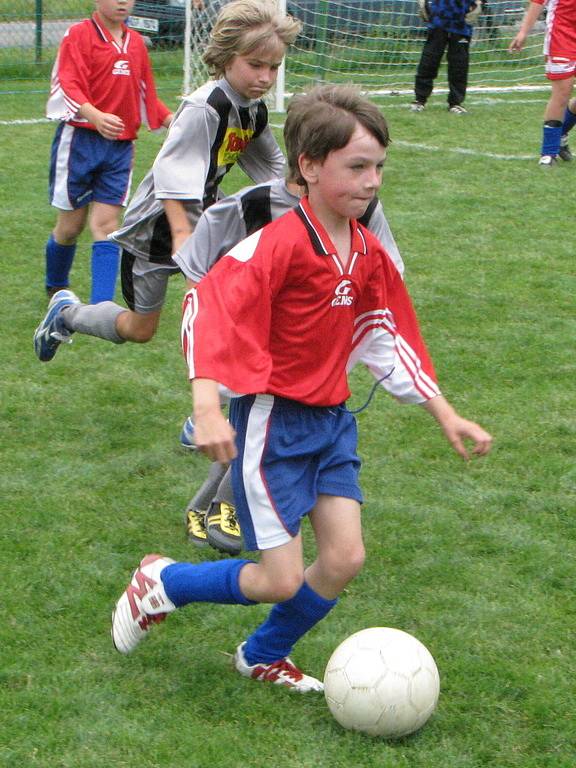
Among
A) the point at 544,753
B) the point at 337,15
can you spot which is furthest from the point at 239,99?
the point at 337,15

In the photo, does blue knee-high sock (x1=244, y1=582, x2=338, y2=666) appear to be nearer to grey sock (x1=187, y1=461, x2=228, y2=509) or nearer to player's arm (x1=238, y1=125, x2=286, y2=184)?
grey sock (x1=187, y1=461, x2=228, y2=509)

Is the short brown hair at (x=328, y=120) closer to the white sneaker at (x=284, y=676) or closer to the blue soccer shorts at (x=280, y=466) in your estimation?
the blue soccer shorts at (x=280, y=466)

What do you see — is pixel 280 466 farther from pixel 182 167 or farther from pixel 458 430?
pixel 182 167

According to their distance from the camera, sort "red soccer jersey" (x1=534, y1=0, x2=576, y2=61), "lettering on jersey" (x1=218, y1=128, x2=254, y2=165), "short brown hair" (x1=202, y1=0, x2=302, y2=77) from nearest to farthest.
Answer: "short brown hair" (x1=202, y1=0, x2=302, y2=77) < "lettering on jersey" (x1=218, y1=128, x2=254, y2=165) < "red soccer jersey" (x1=534, y1=0, x2=576, y2=61)

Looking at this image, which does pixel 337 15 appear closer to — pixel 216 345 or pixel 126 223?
pixel 126 223

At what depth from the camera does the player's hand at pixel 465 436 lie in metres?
3.00

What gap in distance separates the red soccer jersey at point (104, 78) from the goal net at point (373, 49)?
6.04 meters

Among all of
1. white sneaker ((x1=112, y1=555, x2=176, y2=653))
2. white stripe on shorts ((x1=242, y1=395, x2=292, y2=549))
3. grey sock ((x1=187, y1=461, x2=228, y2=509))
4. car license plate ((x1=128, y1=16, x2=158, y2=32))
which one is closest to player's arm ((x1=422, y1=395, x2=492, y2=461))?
white stripe on shorts ((x1=242, y1=395, x2=292, y2=549))

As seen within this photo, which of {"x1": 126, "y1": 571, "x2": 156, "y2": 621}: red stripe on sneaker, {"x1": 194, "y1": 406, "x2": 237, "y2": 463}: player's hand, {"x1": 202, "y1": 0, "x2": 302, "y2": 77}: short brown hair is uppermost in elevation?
{"x1": 202, "y1": 0, "x2": 302, "y2": 77}: short brown hair

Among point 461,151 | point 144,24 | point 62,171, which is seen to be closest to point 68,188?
point 62,171

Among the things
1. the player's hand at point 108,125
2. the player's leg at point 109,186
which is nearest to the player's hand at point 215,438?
the player's hand at point 108,125

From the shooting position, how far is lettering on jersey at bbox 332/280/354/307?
9.76 feet

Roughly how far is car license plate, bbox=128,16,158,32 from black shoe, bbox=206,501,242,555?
11.3 m

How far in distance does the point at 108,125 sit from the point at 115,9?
0.80 meters
